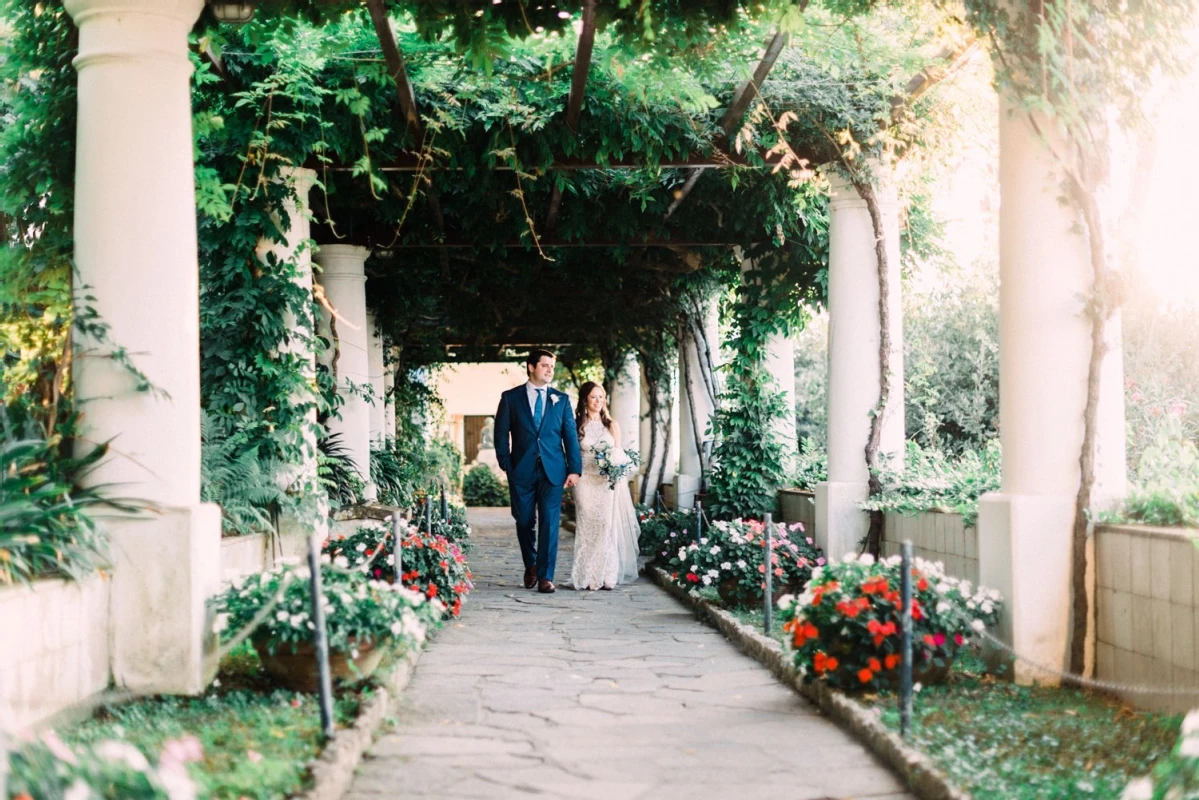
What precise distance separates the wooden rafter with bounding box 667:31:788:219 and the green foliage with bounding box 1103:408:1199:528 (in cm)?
295

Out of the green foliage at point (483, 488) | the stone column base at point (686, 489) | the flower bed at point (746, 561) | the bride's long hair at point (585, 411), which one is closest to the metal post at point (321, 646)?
the flower bed at point (746, 561)

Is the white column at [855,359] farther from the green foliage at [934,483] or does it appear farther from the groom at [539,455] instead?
the groom at [539,455]

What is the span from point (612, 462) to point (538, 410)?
918 millimetres

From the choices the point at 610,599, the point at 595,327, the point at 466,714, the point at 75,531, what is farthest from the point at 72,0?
the point at 595,327

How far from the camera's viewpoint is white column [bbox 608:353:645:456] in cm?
1903

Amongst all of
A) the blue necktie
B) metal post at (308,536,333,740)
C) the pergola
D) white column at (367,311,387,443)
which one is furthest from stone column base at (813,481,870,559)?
white column at (367,311,387,443)

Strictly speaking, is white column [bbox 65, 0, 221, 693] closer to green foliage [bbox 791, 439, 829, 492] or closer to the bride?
the bride

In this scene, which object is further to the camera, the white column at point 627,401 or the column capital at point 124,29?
the white column at point 627,401

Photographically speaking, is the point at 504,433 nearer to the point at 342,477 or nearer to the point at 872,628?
the point at 342,477

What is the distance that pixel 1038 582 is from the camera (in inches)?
220

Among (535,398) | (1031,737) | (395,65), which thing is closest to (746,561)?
(535,398)

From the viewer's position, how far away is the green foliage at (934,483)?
7.29 m

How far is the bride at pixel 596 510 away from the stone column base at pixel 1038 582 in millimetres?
4921

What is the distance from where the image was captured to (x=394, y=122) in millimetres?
8219
